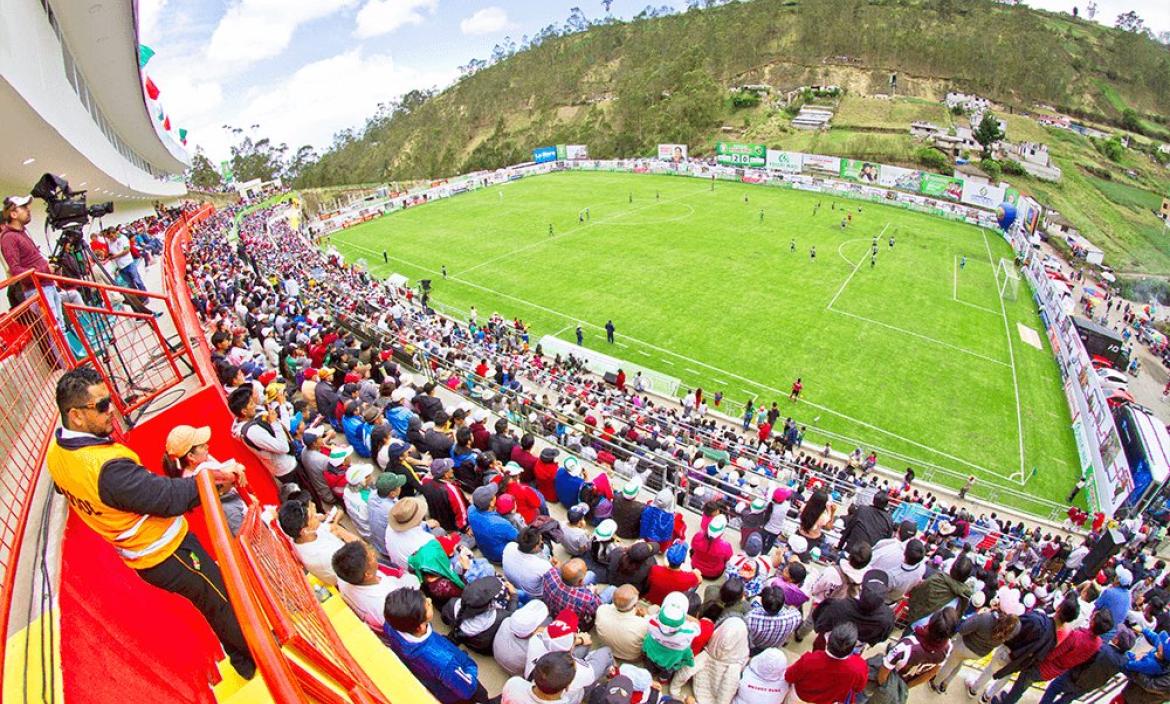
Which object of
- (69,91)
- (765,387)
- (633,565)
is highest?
(69,91)

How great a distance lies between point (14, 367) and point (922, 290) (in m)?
33.7

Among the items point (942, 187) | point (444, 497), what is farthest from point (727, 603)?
point (942, 187)

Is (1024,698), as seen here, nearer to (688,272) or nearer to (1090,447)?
(1090,447)

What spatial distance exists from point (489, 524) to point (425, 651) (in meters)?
1.68

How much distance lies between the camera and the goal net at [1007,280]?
96.5 ft

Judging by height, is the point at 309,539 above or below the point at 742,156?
below

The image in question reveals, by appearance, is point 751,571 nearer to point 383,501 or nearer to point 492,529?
point 492,529

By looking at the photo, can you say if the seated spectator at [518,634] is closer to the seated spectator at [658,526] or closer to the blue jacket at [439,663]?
the blue jacket at [439,663]

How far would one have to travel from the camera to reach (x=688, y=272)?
31625 mm

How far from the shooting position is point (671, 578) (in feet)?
17.7

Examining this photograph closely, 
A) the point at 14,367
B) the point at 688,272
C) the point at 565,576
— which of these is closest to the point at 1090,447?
the point at 688,272

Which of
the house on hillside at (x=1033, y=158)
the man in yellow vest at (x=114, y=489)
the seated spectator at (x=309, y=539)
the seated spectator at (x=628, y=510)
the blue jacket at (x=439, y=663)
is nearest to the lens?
the man in yellow vest at (x=114, y=489)

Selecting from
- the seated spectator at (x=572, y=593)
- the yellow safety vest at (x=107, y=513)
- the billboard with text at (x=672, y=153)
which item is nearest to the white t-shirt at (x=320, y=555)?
the yellow safety vest at (x=107, y=513)

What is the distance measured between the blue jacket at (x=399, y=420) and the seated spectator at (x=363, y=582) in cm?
335
